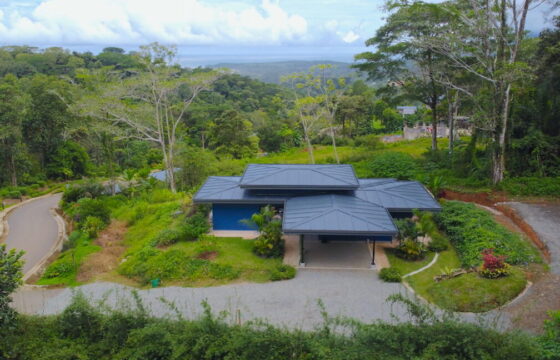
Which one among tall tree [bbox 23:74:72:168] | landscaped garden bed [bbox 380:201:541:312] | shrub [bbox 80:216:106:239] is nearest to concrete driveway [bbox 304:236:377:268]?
landscaped garden bed [bbox 380:201:541:312]

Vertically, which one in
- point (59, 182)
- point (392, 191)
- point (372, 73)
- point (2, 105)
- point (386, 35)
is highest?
point (386, 35)

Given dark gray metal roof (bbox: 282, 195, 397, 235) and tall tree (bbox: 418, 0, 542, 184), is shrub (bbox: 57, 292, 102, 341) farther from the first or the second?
tall tree (bbox: 418, 0, 542, 184)

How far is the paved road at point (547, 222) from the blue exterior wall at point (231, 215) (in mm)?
11416

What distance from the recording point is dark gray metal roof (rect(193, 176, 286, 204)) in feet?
60.3

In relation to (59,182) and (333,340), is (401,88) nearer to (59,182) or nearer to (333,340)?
(333,340)

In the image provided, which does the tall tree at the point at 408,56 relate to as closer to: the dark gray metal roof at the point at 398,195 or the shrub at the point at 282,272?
the dark gray metal roof at the point at 398,195

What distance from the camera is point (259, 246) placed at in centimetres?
1644

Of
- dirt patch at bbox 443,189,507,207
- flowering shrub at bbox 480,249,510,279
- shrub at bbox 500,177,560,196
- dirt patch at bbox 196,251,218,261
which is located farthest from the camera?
dirt patch at bbox 443,189,507,207

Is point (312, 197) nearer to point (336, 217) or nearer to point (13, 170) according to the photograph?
point (336, 217)

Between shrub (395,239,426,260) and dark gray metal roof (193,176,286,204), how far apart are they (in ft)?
18.0

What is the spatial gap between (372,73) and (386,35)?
2.72 meters

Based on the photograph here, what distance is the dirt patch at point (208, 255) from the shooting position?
1614cm

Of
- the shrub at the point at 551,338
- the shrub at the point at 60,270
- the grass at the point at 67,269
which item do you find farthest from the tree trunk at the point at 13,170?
the shrub at the point at 551,338

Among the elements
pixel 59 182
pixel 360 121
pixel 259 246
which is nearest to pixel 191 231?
pixel 259 246
